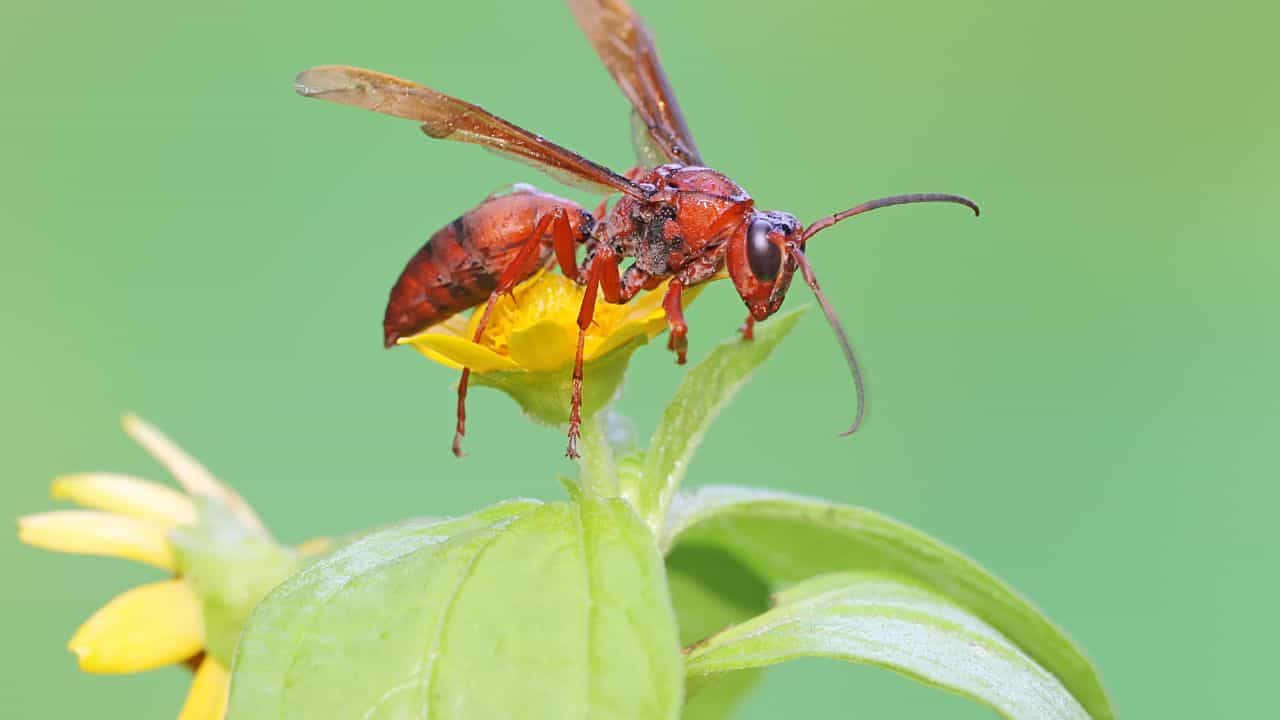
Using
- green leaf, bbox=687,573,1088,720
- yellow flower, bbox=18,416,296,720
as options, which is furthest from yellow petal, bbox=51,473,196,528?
green leaf, bbox=687,573,1088,720

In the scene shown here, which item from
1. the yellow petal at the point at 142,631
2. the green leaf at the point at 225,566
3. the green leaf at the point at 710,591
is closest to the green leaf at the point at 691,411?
the green leaf at the point at 710,591

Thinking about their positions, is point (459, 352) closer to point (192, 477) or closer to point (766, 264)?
point (766, 264)

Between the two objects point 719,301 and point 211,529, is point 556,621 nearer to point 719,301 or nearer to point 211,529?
point 211,529

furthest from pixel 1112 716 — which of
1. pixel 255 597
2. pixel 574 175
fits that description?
pixel 255 597

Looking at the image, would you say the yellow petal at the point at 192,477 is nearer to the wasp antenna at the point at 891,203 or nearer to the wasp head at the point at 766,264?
the wasp head at the point at 766,264

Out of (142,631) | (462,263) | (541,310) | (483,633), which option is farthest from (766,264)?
(142,631)
